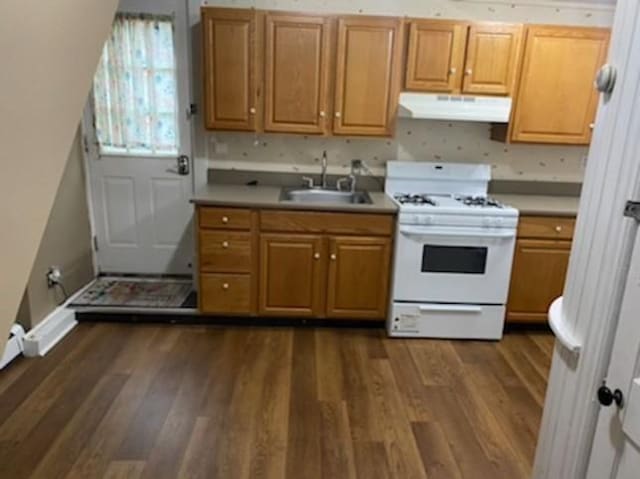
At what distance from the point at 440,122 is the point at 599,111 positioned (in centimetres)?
271

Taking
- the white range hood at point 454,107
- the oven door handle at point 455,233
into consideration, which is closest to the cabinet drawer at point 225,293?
the oven door handle at point 455,233

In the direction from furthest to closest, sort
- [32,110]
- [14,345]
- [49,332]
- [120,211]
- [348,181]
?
[120,211] < [348,181] < [49,332] < [14,345] < [32,110]

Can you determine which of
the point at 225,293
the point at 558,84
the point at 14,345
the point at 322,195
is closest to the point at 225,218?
the point at 225,293

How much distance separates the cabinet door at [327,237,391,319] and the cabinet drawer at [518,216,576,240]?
942 mm

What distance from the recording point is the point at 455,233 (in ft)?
11.1

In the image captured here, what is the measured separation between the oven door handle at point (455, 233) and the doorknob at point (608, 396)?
2.20 m

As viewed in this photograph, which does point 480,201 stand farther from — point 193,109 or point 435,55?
point 193,109

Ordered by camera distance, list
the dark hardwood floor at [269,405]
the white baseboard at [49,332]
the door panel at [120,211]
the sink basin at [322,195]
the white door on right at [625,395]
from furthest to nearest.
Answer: the door panel at [120,211] < the sink basin at [322,195] < the white baseboard at [49,332] < the dark hardwood floor at [269,405] < the white door on right at [625,395]

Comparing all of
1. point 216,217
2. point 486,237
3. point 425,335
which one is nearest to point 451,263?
point 486,237

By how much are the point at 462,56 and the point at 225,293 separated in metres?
2.34

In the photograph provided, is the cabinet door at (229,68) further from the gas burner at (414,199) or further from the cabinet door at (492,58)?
the cabinet door at (492,58)

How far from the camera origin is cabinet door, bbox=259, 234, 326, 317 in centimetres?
346

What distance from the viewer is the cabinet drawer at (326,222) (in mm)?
3406

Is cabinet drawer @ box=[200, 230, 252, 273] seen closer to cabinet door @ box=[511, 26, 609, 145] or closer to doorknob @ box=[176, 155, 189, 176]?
doorknob @ box=[176, 155, 189, 176]
